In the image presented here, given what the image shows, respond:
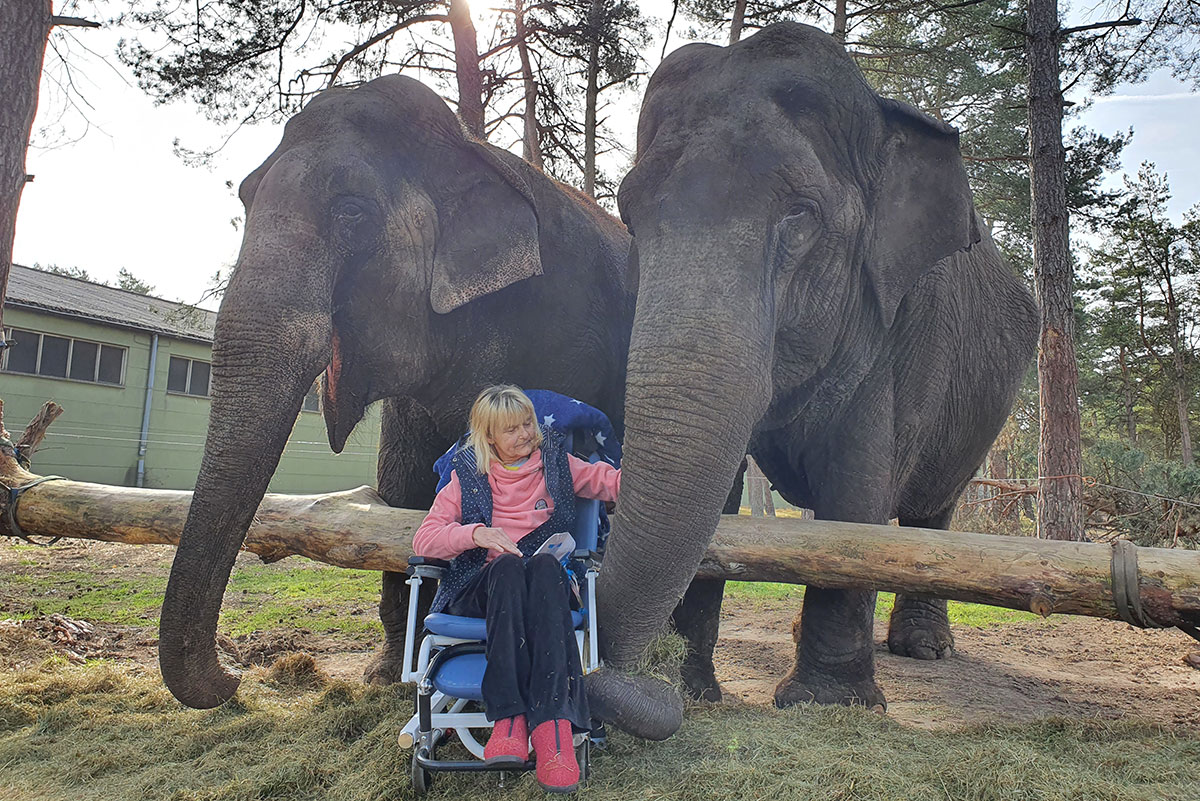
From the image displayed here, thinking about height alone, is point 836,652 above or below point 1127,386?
below

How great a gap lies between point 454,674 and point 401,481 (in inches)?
88.1

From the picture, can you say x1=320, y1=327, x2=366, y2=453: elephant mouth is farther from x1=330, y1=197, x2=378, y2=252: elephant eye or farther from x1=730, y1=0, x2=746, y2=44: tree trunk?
x1=730, y1=0, x2=746, y2=44: tree trunk

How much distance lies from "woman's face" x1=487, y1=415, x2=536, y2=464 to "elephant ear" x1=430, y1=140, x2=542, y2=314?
98 cm

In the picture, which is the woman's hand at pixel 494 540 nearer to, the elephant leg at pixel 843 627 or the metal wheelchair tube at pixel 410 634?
the metal wheelchair tube at pixel 410 634

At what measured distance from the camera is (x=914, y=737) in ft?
11.4

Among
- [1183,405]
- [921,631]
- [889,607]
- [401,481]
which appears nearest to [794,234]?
[401,481]

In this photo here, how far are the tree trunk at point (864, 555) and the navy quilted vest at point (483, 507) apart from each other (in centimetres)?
81

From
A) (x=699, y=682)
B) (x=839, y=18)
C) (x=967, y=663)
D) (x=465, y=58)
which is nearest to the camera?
(x=699, y=682)

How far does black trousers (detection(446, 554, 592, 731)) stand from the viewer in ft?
8.62

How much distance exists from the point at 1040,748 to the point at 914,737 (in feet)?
1.50

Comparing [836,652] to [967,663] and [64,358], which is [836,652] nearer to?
[967,663]

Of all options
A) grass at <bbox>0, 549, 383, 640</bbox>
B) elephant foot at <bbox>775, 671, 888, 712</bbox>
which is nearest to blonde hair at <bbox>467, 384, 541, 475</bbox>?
elephant foot at <bbox>775, 671, 888, 712</bbox>

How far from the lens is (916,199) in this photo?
407 cm

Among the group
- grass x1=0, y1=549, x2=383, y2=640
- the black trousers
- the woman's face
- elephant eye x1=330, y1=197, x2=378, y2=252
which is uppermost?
elephant eye x1=330, y1=197, x2=378, y2=252
